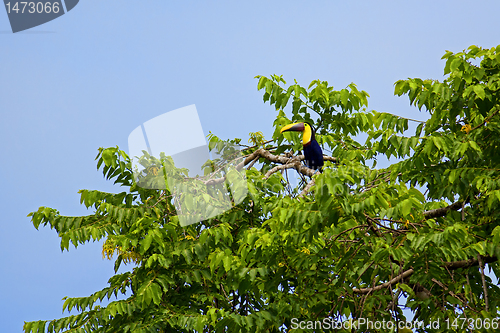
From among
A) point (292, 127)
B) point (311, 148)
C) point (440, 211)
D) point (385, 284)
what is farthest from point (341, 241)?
point (311, 148)

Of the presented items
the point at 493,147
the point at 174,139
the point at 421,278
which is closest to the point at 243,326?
the point at 421,278

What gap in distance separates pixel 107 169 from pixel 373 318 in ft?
9.65

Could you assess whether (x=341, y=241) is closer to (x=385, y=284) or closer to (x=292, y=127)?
(x=385, y=284)

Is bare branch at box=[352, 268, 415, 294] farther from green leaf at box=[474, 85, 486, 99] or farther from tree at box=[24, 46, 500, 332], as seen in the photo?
green leaf at box=[474, 85, 486, 99]

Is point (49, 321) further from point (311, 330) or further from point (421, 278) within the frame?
point (421, 278)

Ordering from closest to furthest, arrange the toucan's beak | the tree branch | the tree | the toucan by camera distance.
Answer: the tree, the tree branch, the toucan's beak, the toucan

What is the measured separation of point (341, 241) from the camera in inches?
165

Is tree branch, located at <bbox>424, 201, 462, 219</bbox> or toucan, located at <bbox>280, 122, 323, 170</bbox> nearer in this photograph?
tree branch, located at <bbox>424, 201, 462, 219</bbox>

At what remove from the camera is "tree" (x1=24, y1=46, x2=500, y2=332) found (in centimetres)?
375

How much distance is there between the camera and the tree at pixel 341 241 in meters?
3.75

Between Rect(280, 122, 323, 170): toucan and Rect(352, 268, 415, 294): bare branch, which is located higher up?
Rect(280, 122, 323, 170): toucan

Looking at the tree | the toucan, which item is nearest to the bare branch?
the tree

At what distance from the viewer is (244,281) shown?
14.2 feet

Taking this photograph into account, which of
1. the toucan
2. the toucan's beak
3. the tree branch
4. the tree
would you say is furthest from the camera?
the toucan
